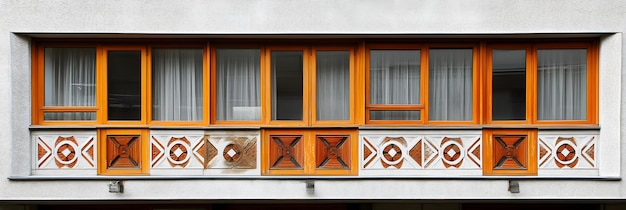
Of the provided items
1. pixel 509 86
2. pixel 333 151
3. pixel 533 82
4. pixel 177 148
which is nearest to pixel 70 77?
pixel 177 148

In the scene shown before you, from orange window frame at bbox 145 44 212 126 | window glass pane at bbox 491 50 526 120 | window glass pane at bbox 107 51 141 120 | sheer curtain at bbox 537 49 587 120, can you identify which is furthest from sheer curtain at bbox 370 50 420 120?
window glass pane at bbox 107 51 141 120

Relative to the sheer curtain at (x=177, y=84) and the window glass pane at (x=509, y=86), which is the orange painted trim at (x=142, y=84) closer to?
the sheer curtain at (x=177, y=84)

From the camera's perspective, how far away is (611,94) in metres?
6.84

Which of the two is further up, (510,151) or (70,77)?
(70,77)

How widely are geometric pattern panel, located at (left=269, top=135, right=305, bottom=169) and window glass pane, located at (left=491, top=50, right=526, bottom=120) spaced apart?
2.57m

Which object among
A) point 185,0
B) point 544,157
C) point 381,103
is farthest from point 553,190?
point 185,0

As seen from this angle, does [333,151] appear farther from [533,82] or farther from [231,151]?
[533,82]

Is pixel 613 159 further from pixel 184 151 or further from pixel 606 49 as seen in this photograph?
pixel 184 151

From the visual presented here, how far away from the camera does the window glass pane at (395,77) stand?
23.5 ft

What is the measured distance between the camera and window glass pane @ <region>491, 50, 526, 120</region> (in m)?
7.12

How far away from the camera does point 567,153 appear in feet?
23.0

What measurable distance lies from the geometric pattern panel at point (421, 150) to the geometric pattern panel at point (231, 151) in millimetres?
1430

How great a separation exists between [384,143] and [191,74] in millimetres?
2675

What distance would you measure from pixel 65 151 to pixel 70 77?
97cm
